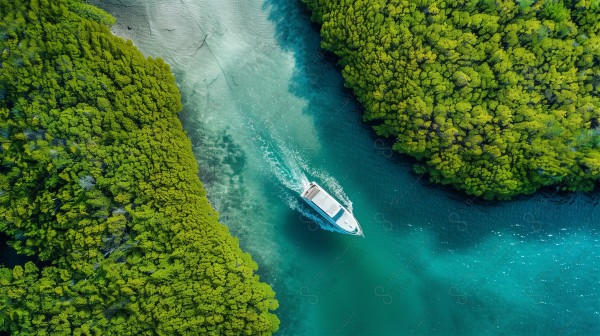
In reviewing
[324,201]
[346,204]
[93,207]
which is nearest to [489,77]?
[346,204]

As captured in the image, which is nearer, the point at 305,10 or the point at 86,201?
the point at 86,201

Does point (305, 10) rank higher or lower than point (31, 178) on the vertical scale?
higher

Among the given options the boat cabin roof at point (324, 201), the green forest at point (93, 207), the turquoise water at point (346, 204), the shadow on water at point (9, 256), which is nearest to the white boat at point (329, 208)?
the boat cabin roof at point (324, 201)

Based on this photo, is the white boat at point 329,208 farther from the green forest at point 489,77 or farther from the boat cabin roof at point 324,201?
the green forest at point 489,77

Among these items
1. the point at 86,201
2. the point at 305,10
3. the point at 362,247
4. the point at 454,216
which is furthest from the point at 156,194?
the point at 454,216

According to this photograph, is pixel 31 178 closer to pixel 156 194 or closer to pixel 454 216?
pixel 156 194

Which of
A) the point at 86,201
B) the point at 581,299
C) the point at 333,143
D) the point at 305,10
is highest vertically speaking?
the point at 305,10
